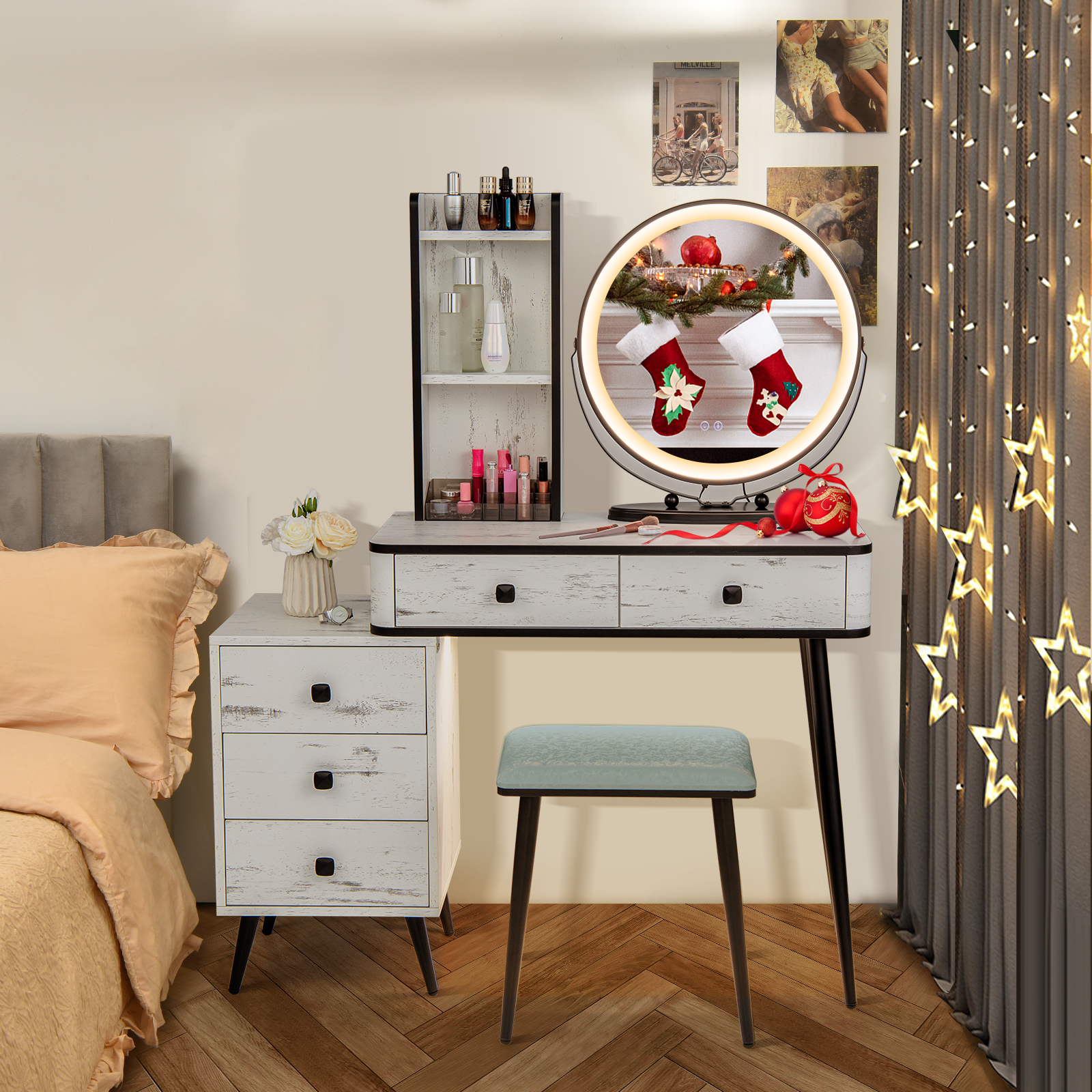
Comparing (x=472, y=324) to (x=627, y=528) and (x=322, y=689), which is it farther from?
(x=322, y=689)

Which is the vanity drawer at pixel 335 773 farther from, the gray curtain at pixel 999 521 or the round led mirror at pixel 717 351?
→ the gray curtain at pixel 999 521

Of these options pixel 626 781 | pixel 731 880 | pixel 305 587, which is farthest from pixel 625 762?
pixel 305 587

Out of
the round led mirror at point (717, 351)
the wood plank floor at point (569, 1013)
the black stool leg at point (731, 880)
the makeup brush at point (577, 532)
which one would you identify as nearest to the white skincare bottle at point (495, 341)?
the round led mirror at point (717, 351)

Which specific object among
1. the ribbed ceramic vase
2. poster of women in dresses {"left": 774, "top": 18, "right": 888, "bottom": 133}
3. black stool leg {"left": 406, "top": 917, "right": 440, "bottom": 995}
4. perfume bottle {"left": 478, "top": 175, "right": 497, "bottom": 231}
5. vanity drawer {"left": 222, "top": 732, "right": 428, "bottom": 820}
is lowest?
black stool leg {"left": 406, "top": 917, "right": 440, "bottom": 995}

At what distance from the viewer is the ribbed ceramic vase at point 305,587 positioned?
2.01m

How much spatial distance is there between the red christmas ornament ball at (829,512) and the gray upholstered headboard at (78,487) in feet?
4.53

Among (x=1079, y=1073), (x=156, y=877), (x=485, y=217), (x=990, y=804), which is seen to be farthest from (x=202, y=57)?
(x=1079, y=1073)

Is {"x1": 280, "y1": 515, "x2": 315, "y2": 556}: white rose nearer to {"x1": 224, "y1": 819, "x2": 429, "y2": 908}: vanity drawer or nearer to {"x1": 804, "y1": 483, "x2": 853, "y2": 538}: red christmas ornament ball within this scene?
{"x1": 224, "y1": 819, "x2": 429, "y2": 908}: vanity drawer

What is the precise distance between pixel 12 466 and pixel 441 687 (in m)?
1.07

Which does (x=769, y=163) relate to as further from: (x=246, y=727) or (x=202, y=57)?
(x=246, y=727)

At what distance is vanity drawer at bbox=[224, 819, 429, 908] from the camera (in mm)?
1912

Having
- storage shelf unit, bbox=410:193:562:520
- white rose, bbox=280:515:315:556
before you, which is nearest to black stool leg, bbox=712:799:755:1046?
storage shelf unit, bbox=410:193:562:520

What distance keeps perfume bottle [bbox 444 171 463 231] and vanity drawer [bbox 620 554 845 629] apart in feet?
2.66

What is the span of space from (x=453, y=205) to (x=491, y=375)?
0.36m
